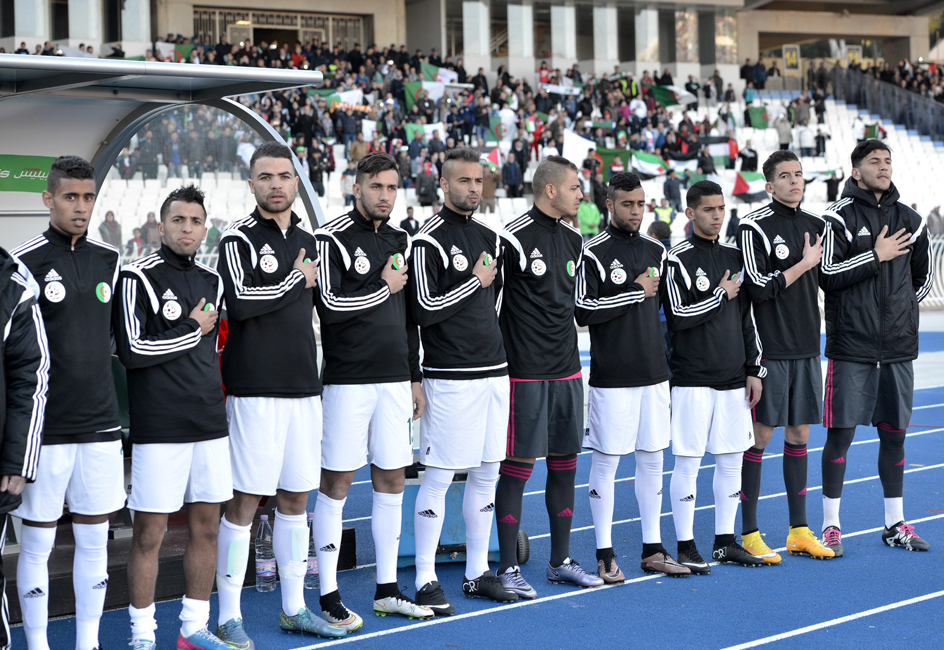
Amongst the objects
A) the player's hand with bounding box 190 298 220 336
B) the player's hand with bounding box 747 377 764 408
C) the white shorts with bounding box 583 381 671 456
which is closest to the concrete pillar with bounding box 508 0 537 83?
the player's hand with bounding box 747 377 764 408

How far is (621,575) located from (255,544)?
6.30 feet

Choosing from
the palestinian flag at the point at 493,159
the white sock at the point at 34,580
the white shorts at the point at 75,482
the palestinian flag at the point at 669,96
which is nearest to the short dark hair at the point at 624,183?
the white shorts at the point at 75,482

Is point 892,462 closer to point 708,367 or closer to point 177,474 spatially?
point 708,367

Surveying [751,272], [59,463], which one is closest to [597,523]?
[751,272]

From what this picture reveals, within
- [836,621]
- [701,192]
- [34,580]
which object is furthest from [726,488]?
[34,580]

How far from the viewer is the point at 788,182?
20.5 ft

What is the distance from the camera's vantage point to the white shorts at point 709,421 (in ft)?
19.8

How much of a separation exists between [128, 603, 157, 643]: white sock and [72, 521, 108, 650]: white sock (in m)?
0.14

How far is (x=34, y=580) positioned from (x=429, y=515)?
1.85 metres

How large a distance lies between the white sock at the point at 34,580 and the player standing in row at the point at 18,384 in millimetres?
192

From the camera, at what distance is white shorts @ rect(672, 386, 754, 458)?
6047 millimetres

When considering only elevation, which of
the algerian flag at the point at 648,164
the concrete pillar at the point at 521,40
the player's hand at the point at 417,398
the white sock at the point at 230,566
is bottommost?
the white sock at the point at 230,566

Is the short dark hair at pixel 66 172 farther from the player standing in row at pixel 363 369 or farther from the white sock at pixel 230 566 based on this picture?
the white sock at pixel 230 566

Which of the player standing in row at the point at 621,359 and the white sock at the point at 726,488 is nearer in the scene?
the player standing in row at the point at 621,359
